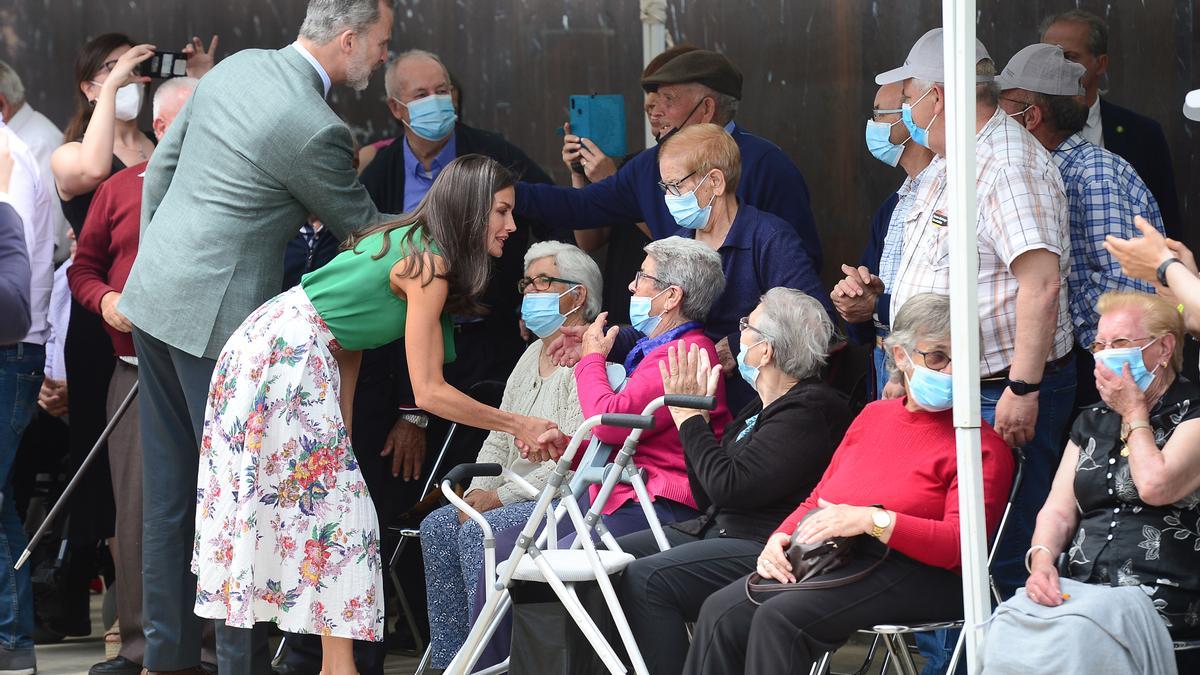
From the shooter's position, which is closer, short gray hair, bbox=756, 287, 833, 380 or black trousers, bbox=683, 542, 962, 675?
black trousers, bbox=683, 542, 962, 675

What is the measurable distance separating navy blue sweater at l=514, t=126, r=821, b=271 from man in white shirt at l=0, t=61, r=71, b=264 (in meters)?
1.95

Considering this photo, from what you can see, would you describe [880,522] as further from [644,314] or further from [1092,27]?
[1092,27]

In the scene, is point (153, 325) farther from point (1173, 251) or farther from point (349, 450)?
point (1173, 251)

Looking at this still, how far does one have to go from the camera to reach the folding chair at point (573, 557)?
12.8 ft

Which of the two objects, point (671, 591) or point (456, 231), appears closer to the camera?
point (671, 591)

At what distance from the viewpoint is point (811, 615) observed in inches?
144

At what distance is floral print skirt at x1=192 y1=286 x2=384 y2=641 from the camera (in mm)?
4270

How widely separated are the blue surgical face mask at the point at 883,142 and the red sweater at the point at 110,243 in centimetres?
234

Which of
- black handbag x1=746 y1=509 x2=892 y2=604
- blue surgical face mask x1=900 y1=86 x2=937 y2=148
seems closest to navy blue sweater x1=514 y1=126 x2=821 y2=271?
blue surgical face mask x1=900 y1=86 x2=937 y2=148

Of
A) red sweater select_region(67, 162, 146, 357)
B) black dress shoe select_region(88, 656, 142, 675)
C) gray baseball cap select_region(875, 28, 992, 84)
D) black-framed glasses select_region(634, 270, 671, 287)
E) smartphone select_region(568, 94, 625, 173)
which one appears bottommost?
black dress shoe select_region(88, 656, 142, 675)

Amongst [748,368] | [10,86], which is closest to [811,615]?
[748,368]

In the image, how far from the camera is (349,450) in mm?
4367

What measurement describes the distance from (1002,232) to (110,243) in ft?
9.63

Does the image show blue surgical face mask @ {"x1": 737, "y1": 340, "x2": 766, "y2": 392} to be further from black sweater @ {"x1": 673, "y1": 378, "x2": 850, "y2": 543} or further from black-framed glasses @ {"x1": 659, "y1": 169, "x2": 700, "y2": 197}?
black-framed glasses @ {"x1": 659, "y1": 169, "x2": 700, "y2": 197}
